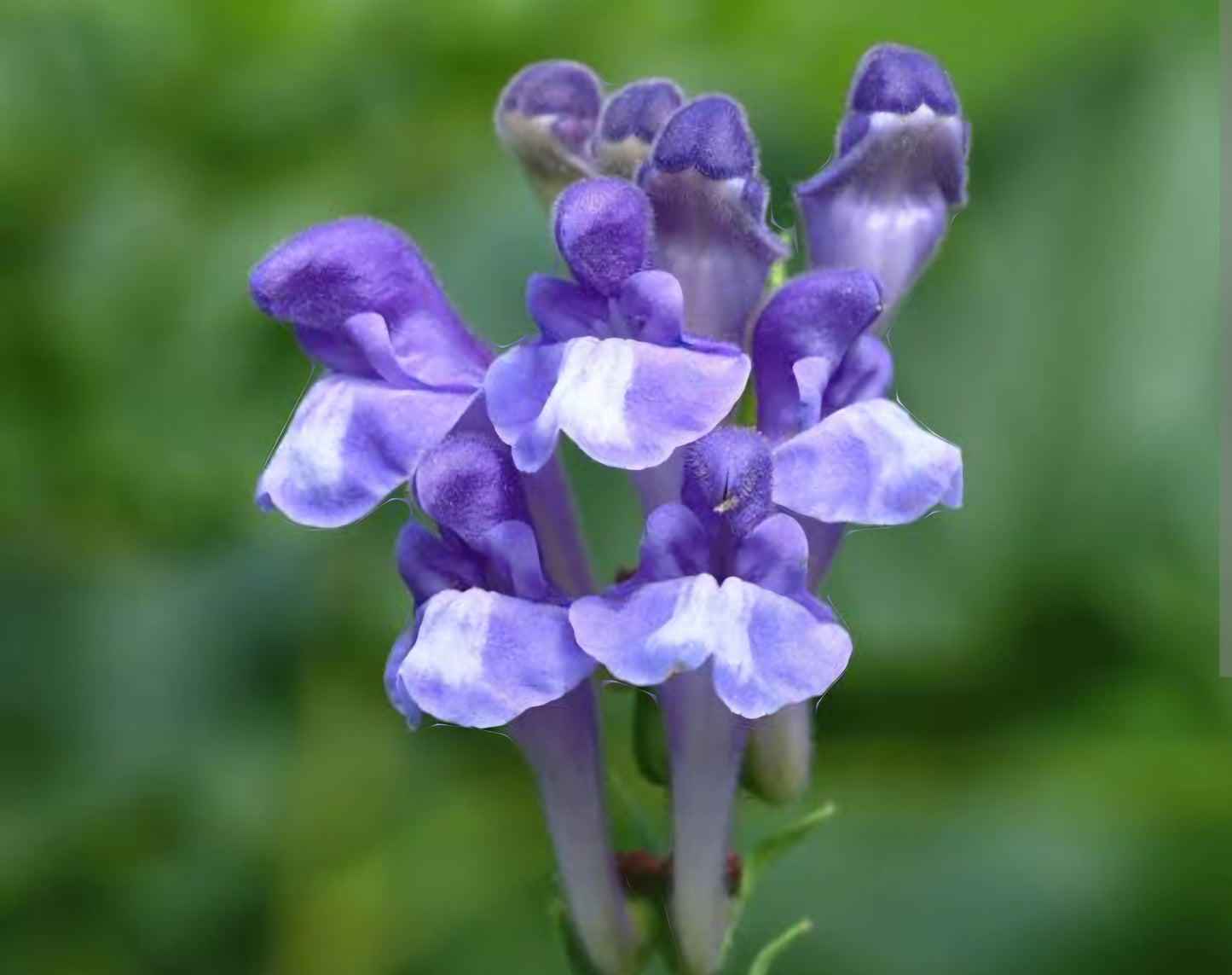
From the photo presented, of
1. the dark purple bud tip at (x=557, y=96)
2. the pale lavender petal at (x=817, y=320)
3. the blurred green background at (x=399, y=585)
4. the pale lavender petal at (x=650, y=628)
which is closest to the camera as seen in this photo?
the pale lavender petal at (x=650, y=628)

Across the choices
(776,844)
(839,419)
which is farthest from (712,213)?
(776,844)

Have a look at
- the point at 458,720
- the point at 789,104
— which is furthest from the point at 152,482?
the point at 458,720

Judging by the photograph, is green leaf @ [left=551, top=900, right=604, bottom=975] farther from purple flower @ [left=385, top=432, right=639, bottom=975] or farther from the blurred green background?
the blurred green background

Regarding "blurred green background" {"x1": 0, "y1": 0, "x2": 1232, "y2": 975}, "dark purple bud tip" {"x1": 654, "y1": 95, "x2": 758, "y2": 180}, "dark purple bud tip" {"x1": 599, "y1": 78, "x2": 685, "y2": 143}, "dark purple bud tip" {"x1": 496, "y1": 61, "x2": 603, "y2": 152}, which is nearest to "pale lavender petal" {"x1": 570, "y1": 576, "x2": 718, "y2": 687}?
"dark purple bud tip" {"x1": 654, "y1": 95, "x2": 758, "y2": 180}

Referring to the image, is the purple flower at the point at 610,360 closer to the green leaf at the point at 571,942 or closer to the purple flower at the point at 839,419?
the purple flower at the point at 839,419

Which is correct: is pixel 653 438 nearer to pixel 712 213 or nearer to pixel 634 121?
pixel 712 213

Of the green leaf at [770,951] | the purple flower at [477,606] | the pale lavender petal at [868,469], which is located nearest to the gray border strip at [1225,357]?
the green leaf at [770,951]
